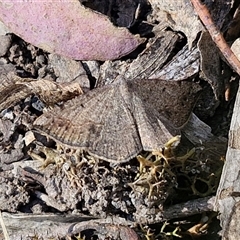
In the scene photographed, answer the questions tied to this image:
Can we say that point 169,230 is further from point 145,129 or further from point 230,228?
point 145,129

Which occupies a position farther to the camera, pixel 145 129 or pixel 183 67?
pixel 183 67

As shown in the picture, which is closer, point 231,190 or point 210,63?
point 231,190

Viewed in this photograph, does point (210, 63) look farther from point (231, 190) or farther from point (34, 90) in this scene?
point (34, 90)

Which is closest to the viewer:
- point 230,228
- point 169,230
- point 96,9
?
point 230,228

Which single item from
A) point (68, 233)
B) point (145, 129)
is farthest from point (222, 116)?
point (68, 233)

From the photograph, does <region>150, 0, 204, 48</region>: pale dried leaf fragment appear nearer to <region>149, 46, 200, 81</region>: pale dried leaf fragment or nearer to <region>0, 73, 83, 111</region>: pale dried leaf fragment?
<region>149, 46, 200, 81</region>: pale dried leaf fragment

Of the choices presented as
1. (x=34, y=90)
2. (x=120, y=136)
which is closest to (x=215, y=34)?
(x=120, y=136)

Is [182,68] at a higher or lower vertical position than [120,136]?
higher
